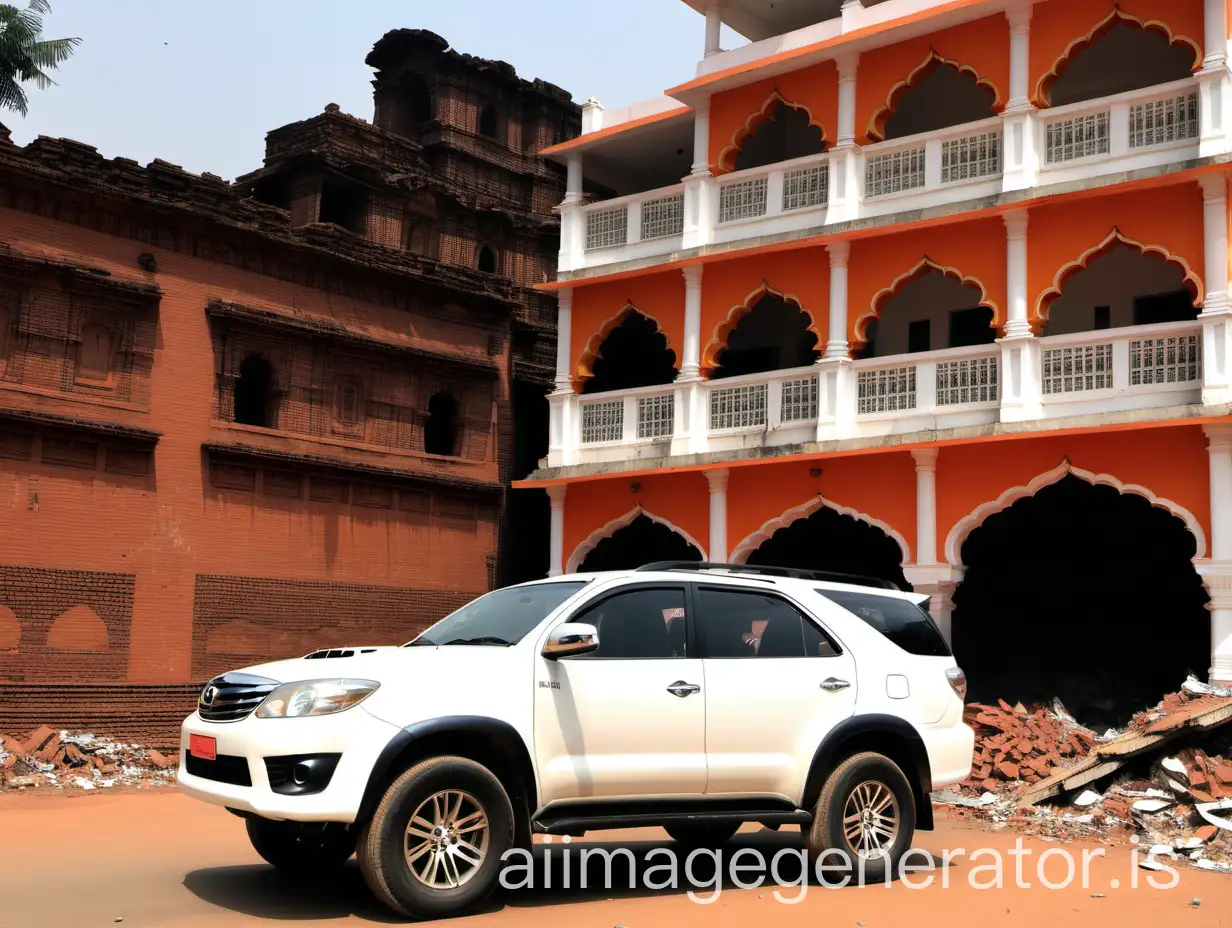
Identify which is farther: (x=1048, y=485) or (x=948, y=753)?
(x=1048, y=485)

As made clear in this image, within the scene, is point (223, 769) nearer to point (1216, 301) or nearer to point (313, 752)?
point (313, 752)

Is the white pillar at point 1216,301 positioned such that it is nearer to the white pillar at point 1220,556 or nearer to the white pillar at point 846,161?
the white pillar at point 1220,556

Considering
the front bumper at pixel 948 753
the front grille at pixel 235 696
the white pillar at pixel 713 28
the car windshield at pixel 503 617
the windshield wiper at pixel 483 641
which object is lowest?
the front bumper at pixel 948 753

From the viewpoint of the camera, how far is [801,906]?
7.51m

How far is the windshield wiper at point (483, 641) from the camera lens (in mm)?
7448

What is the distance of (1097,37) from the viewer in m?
17.5

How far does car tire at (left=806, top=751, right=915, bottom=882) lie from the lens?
811cm

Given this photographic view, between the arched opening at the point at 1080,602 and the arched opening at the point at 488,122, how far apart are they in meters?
15.9

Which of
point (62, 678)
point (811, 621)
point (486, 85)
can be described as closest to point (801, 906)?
point (811, 621)

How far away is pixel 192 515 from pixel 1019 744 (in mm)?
11185

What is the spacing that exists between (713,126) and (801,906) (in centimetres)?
1510

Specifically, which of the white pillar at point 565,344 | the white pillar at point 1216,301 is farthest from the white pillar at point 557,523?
the white pillar at point 1216,301

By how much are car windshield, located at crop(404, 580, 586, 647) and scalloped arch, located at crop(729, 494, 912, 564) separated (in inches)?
394

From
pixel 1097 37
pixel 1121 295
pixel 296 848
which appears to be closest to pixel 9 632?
pixel 296 848
